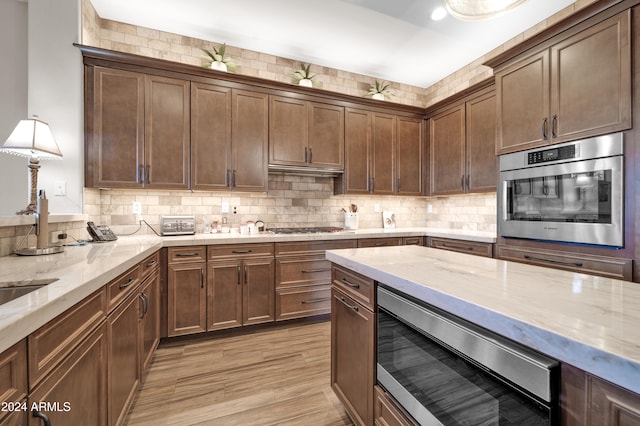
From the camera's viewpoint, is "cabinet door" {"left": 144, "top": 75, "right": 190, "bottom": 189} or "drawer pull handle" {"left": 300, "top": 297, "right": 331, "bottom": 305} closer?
"cabinet door" {"left": 144, "top": 75, "right": 190, "bottom": 189}

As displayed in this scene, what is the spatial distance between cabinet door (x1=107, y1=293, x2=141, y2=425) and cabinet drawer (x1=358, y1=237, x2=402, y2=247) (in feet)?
7.13

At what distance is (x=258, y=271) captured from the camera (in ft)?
8.79

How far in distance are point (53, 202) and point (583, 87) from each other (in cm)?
424

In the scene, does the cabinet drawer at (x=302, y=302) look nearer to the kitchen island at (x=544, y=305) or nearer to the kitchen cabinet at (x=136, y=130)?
the kitchen cabinet at (x=136, y=130)

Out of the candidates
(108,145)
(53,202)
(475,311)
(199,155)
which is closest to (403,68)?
(199,155)

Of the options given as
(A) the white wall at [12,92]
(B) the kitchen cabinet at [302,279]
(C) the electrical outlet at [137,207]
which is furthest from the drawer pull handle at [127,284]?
(A) the white wall at [12,92]

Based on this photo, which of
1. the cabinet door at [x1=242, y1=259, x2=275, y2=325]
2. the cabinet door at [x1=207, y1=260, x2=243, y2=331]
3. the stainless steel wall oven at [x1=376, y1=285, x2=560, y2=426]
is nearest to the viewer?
the stainless steel wall oven at [x1=376, y1=285, x2=560, y2=426]

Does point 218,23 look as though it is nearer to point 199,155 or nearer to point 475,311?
point 199,155

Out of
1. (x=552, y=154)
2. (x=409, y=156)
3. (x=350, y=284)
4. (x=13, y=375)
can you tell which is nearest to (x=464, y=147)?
(x=409, y=156)

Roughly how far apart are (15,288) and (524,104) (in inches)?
136

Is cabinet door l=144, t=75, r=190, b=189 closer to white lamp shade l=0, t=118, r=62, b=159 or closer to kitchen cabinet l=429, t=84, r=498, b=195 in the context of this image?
white lamp shade l=0, t=118, r=62, b=159

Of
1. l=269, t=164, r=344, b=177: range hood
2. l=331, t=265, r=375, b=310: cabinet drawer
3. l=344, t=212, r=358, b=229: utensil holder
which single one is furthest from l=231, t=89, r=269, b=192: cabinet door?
l=331, t=265, r=375, b=310: cabinet drawer

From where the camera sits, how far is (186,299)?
2.45m

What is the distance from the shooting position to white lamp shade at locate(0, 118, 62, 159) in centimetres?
147
